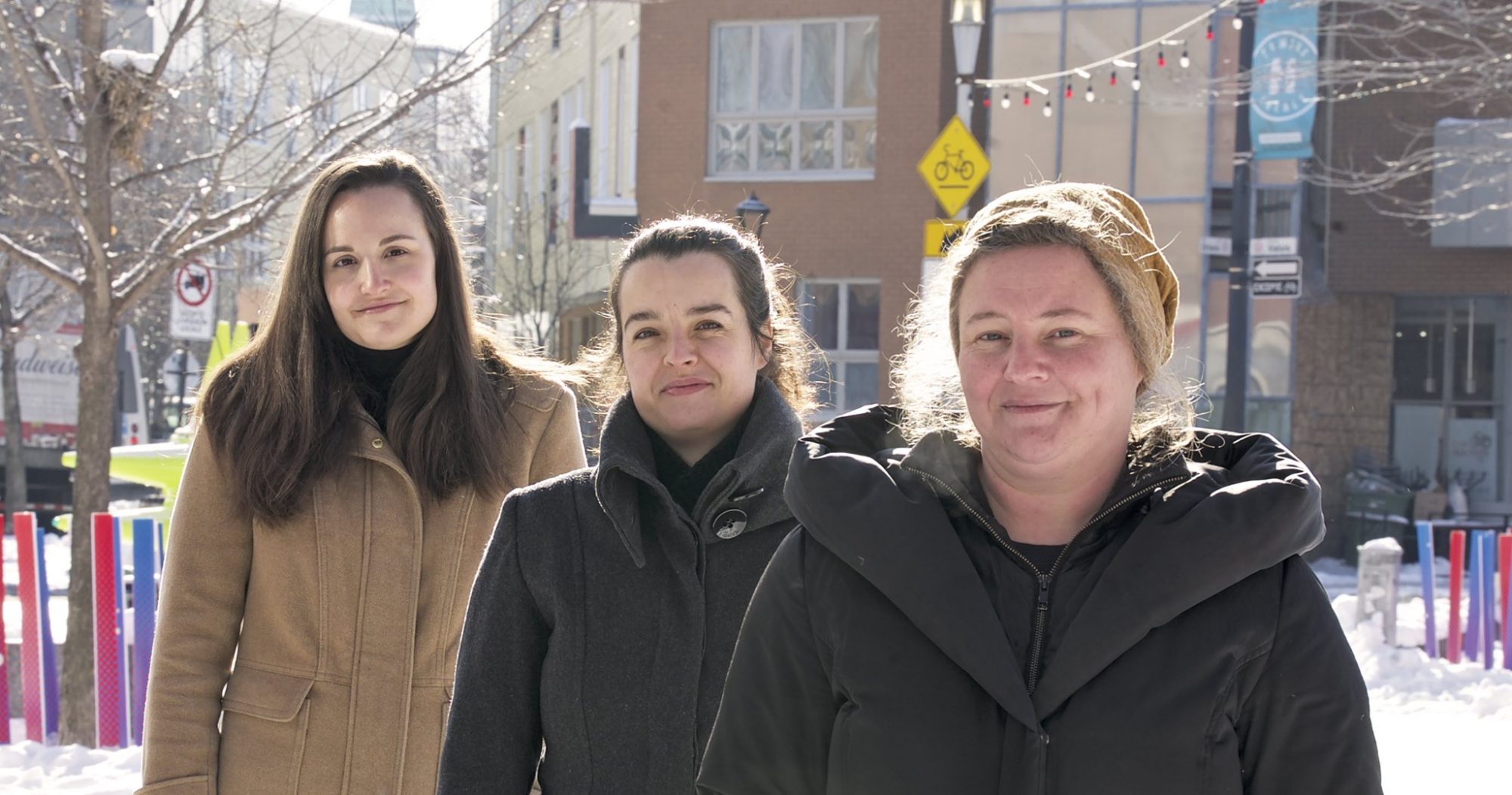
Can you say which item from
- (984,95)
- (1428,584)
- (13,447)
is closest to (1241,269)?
(1428,584)

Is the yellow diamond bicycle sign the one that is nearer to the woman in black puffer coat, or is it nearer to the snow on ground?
the snow on ground

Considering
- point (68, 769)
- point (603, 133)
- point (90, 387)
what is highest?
point (603, 133)

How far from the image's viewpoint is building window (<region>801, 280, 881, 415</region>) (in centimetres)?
2158

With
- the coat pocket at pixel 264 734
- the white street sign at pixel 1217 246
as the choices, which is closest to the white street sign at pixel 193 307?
the white street sign at pixel 1217 246

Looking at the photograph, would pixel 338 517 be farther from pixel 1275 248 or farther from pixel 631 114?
pixel 631 114

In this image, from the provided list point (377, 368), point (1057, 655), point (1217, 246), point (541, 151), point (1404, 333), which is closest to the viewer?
point (1057, 655)

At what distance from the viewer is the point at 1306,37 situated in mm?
14250

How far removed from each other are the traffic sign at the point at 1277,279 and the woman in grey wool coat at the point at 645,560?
11988mm

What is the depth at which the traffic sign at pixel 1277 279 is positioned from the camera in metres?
13.8

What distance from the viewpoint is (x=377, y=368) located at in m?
3.31

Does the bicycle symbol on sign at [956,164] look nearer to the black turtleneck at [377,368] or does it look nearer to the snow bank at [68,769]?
the snow bank at [68,769]

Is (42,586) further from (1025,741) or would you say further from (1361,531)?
(1361,531)

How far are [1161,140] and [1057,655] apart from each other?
20.3m

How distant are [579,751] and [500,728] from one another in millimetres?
141
